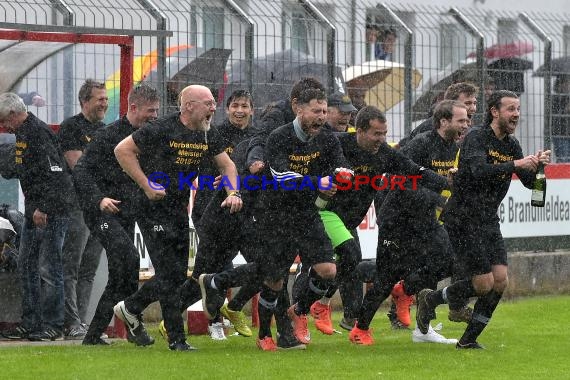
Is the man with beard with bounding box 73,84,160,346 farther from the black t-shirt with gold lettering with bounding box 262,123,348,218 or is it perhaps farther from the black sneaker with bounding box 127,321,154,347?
the black t-shirt with gold lettering with bounding box 262,123,348,218

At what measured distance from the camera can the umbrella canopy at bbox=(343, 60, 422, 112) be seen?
16.3 metres

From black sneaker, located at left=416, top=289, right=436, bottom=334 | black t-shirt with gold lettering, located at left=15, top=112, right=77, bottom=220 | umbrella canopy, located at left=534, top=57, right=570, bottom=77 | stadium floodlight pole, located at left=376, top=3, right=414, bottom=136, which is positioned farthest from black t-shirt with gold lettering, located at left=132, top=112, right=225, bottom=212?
umbrella canopy, located at left=534, top=57, right=570, bottom=77

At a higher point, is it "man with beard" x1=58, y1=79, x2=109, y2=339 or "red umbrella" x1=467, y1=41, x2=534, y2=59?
"red umbrella" x1=467, y1=41, x2=534, y2=59

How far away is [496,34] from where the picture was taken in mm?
18062

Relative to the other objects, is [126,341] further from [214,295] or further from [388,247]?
[388,247]

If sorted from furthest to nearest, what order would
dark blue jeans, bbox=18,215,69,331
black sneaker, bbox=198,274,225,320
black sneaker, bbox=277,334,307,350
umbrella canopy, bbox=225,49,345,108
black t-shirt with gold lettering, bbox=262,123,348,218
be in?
umbrella canopy, bbox=225,49,345,108 → dark blue jeans, bbox=18,215,69,331 → black sneaker, bbox=198,274,225,320 → black sneaker, bbox=277,334,307,350 → black t-shirt with gold lettering, bbox=262,123,348,218

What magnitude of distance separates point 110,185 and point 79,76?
1.91m

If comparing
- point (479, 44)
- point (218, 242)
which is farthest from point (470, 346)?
point (479, 44)

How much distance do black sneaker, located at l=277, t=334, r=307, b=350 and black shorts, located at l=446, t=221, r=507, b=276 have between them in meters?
1.49

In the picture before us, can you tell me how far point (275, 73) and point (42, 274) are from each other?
382cm

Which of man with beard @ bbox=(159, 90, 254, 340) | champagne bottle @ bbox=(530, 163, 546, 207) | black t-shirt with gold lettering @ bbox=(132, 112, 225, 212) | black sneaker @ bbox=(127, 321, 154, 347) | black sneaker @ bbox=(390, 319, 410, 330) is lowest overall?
black sneaker @ bbox=(390, 319, 410, 330)

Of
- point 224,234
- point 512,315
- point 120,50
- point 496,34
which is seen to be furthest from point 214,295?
point 496,34

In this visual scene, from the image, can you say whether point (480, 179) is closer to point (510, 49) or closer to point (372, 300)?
point (372, 300)

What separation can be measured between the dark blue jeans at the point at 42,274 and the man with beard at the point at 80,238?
1.00ft
